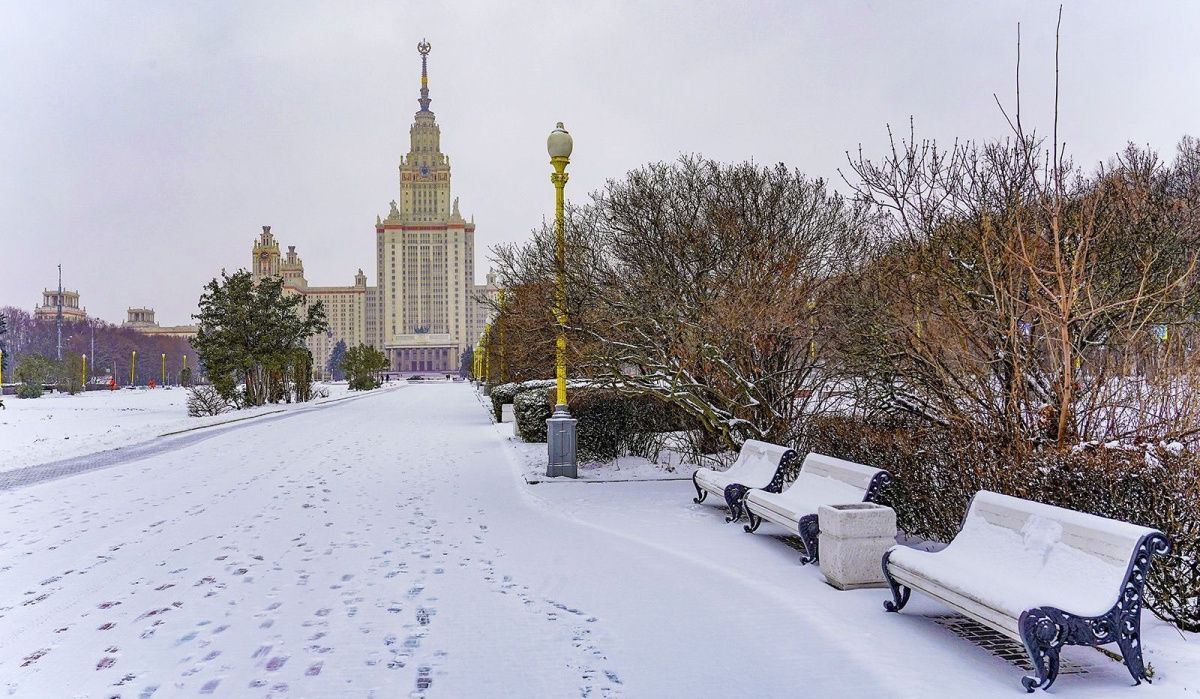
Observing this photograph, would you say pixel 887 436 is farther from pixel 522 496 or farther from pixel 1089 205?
pixel 522 496

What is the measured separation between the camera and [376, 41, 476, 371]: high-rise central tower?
558 feet

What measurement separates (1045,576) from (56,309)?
15564cm

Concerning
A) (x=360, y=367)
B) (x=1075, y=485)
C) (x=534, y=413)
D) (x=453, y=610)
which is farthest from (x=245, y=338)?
(x=1075, y=485)

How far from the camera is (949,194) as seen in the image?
8.31 meters

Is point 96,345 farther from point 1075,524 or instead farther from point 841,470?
point 1075,524

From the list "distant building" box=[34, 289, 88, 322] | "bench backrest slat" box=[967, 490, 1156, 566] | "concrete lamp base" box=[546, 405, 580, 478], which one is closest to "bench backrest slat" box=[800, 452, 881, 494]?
"bench backrest slat" box=[967, 490, 1156, 566]

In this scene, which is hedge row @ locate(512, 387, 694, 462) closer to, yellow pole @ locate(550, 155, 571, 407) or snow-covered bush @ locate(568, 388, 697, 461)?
snow-covered bush @ locate(568, 388, 697, 461)

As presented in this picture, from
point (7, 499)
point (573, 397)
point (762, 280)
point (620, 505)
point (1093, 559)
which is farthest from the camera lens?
point (573, 397)

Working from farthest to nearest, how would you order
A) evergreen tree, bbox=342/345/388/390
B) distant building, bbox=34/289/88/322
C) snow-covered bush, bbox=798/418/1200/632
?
distant building, bbox=34/289/88/322, evergreen tree, bbox=342/345/388/390, snow-covered bush, bbox=798/418/1200/632

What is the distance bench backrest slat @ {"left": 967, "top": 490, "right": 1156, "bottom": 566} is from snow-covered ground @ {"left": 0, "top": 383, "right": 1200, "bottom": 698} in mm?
744

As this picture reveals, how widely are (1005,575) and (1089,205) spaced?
3.77m

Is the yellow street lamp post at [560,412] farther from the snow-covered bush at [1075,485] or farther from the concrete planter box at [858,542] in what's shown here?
the concrete planter box at [858,542]

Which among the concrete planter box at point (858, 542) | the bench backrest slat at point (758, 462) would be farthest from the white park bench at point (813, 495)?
the bench backrest slat at point (758, 462)

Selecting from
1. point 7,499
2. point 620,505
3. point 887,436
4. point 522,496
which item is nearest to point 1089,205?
point 887,436
